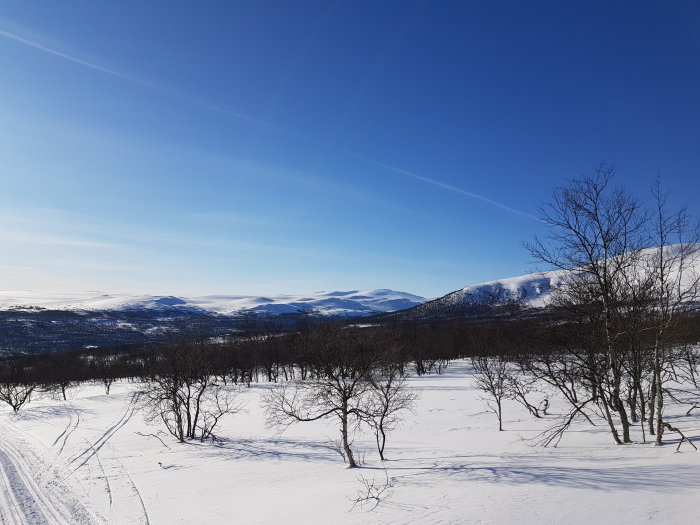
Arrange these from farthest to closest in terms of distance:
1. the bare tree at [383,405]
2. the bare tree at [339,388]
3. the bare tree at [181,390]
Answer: the bare tree at [181,390]
the bare tree at [383,405]
the bare tree at [339,388]

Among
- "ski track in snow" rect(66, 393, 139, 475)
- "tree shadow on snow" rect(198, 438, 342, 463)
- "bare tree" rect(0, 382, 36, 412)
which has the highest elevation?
"tree shadow on snow" rect(198, 438, 342, 463)

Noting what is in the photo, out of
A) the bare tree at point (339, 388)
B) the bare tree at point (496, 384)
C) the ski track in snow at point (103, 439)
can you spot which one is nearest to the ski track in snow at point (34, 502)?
the ski track in snow at point (103, 439)

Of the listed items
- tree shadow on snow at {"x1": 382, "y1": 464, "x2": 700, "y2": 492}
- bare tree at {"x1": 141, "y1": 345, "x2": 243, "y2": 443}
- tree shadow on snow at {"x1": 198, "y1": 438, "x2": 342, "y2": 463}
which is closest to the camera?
tree shadow on snow at {"x1": 382, "y1": 464, "x2": 700, "y2": 492}

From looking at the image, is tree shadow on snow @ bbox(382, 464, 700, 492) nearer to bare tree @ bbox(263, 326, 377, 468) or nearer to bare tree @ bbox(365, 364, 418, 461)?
bare tree @ bbox(263, 326, 377, 468)

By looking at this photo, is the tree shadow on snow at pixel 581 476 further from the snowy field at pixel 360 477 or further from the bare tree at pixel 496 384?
the bare tree at pixel 496 384

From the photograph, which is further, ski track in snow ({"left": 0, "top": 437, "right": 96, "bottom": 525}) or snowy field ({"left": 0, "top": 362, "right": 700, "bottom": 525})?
ski track in snow ({"left": 0, "top": 437, "right": 96, "bottom": 525})

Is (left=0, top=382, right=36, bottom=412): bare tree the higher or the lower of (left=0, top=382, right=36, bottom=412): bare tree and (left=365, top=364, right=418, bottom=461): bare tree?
the lower

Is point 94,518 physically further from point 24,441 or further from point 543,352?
point 24,441

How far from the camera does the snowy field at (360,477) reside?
32.3 ft

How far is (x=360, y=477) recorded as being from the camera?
1741 cm

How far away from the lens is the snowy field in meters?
9.85

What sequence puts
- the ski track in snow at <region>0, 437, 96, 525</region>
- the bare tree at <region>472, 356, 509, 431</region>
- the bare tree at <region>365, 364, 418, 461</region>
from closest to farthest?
1. the ski track in snow at <region>0, 437, 96, 525</region>
2. the bare tree at <region>365, 364, 418, 461</region>
3. the bare tree at <region>472, 356, 509, 431</region>

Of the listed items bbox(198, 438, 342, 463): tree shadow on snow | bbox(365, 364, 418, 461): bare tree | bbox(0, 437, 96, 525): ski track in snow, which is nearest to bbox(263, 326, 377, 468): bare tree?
bbox(365, 364, 418, 461): bare tree

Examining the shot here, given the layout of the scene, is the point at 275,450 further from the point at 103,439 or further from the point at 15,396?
the point at 15,396
